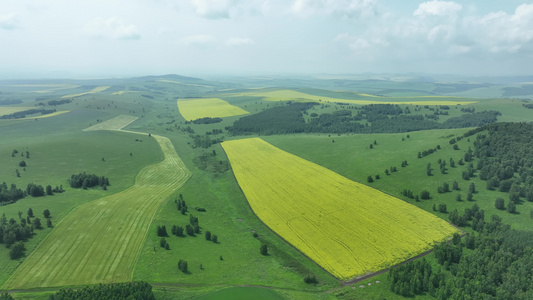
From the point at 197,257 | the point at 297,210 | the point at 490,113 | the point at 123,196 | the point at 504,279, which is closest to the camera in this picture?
the point at 504,279

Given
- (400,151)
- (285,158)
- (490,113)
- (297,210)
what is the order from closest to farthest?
(297,210) < (400,151) < (285,158) < (490,113)

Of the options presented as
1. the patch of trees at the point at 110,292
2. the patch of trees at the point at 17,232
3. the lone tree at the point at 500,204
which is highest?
the lone tree at the point at 500,204

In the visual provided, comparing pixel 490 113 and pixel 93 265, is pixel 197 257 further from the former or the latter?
pixel 490 113

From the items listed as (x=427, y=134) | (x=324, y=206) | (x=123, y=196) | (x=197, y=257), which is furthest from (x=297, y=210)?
(x=427, y=134)

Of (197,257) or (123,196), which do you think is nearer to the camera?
(197,257)

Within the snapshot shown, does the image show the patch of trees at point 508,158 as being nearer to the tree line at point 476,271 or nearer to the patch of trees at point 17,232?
the tree line at point 476,271

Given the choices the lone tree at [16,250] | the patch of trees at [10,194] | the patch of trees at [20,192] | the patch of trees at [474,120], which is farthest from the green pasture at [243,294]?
the patch of trees at [474,120]

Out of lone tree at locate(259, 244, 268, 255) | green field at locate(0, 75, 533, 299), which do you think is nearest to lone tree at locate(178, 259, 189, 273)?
green field at locate(0, 75, 533, 299)

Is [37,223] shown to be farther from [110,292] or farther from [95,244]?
[110,292]
